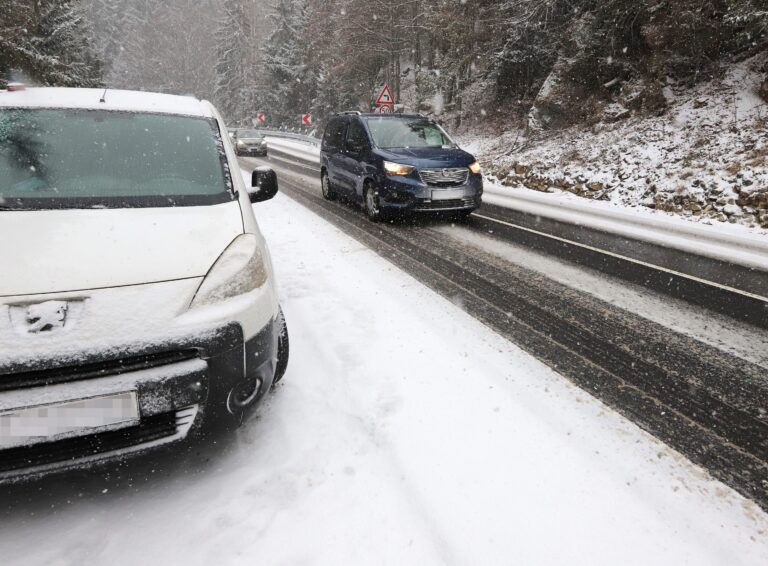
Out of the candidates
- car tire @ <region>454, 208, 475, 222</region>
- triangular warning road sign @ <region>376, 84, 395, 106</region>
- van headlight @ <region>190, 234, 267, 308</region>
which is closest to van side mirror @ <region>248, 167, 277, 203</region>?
van headlight @ <region>190, 234, 267, 308</region>

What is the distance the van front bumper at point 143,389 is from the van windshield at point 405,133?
270 inches

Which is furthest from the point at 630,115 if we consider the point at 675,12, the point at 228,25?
the point at 228,25

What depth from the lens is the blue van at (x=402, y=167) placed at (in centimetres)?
761

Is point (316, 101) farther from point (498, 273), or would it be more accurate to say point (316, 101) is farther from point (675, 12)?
point (498, 273)

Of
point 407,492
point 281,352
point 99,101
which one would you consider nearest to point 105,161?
point 99,101

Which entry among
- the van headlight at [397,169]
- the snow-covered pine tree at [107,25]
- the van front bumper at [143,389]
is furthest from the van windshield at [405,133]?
the snow-covered pine tree at [107,25]

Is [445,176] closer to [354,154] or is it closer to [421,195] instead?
[421,195]

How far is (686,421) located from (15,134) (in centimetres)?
461

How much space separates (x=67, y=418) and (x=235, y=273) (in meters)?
0.91

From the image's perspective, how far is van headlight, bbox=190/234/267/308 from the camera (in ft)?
6.95

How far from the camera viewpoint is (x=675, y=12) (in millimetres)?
12148

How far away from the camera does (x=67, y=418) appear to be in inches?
70.5

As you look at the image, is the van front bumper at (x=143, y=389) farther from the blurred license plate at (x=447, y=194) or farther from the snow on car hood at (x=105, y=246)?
the blurred license plate at (x=447, y=194)

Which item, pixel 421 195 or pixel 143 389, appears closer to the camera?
pixel 143 389
